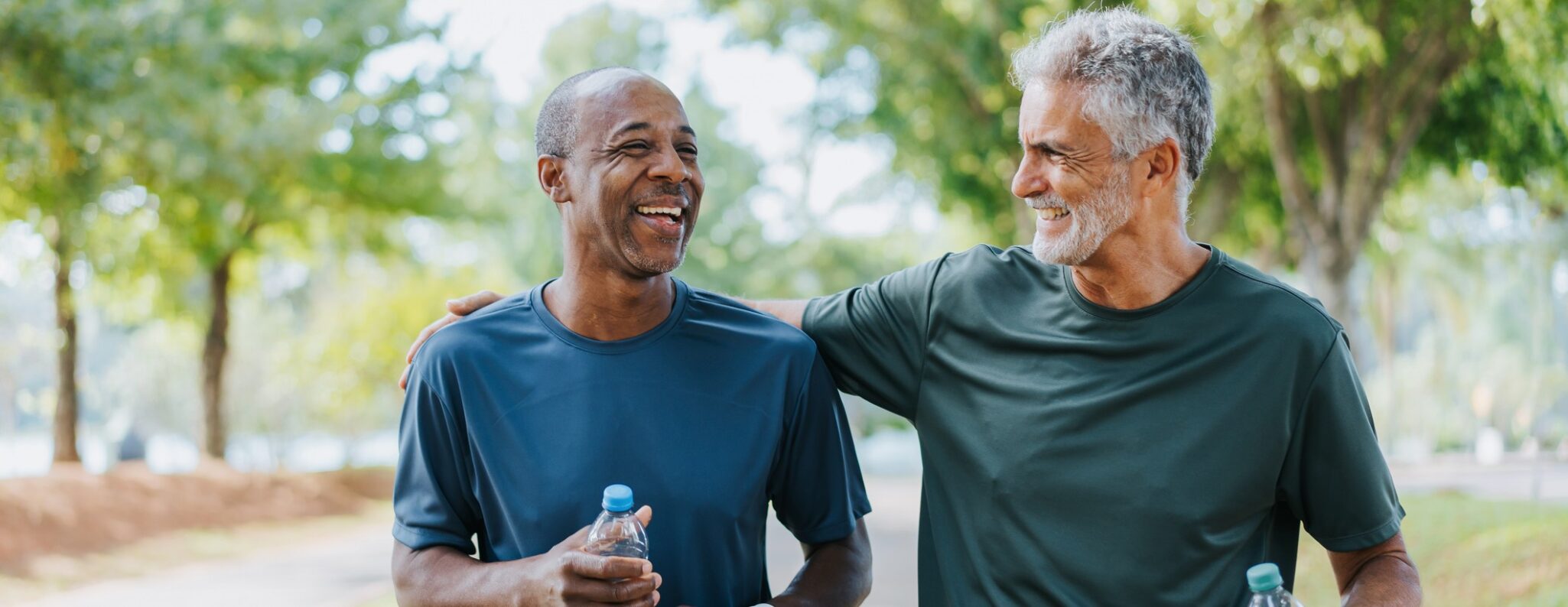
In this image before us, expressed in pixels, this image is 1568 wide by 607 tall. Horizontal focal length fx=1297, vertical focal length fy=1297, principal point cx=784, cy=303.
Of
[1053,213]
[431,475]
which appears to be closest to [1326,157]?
[1053,213]

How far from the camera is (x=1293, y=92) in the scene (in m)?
13.9

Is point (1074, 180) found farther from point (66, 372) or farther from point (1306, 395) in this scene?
point (66, 372)

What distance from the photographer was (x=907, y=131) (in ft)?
64.7

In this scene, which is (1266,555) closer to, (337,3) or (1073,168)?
(1073,168)

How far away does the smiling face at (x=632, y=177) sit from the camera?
119 inches

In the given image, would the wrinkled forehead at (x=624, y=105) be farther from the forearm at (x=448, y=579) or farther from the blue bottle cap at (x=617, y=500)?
the forearm at (x=448, y=579)

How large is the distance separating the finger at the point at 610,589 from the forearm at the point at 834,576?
493mm

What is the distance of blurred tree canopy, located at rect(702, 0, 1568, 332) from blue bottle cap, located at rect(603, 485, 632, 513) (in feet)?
20.2

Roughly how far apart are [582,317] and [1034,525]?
1161mm

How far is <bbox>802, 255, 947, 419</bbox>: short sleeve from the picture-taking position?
3.36 m

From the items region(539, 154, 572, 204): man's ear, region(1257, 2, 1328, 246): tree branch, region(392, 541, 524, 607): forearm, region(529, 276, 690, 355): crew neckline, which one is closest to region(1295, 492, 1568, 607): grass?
region(1257, 2, 1328, 246): tree branch

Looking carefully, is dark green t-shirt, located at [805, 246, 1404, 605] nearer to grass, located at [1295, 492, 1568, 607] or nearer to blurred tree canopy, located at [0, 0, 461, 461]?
grass, located at [1295, 492, 1568, 607]

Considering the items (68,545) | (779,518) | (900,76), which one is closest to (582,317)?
(779,518)

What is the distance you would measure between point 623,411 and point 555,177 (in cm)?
62
